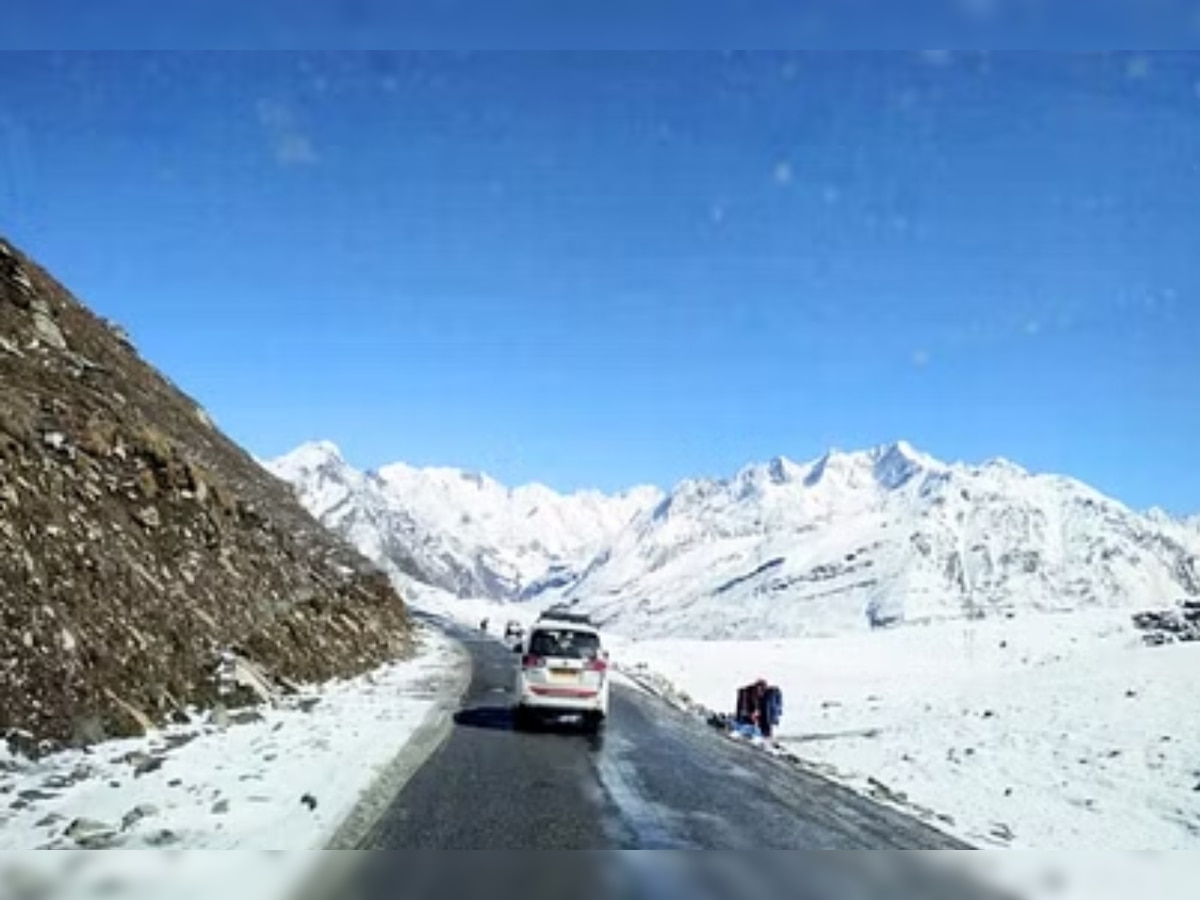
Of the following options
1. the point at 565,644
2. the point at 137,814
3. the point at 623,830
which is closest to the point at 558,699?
the point at 565,644

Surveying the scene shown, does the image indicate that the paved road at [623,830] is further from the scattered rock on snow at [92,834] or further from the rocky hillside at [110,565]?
the rocky hillside at [110,565]

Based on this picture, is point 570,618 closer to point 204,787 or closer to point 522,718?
point 522,718

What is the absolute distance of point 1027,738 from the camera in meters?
24.7

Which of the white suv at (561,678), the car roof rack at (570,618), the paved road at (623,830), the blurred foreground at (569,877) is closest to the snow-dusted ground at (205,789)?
the blurred foreground at (569,877)

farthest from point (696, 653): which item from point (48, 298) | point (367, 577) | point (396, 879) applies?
point (396, 879)

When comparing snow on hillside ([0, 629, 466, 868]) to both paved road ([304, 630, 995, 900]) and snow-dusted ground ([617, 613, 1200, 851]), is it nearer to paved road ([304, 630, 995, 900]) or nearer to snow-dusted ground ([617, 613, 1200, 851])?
paved road ([304, 630, 995, 900])

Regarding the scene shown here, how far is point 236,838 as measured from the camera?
9688 mm

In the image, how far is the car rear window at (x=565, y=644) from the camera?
22859 mm

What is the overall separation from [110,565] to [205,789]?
18.3ft

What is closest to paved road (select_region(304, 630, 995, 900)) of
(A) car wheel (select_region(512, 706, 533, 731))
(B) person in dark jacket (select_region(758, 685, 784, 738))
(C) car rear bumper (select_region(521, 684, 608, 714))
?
(A) car wheel (select_region(512, 706, 533, 731))

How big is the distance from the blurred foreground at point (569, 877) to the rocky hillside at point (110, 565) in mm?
4644

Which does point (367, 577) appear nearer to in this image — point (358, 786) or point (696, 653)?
point (696, 653)

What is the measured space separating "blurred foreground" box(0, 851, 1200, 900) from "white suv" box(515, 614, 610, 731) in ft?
41.4

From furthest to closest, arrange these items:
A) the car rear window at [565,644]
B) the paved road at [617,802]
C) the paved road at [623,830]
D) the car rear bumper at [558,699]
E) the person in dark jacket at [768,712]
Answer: the person in dark jacket at [768,712] < the car rear window at [565,644] < the car rear bumper at [558,699] < the paved road at [617,802] < the paved road at [623,830]
